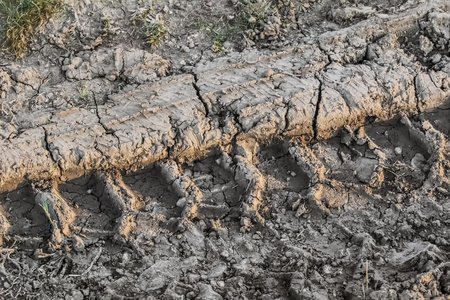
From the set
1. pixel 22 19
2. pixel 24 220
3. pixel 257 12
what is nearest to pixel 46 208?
pixel 24 220

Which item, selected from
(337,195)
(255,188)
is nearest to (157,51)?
(255,188)

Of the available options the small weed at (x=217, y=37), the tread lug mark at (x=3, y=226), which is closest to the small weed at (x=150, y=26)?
the small weed at (x=217, y=37)

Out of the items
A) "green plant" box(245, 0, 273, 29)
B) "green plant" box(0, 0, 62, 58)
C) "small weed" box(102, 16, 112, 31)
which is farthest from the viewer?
"green plant" box(245, 0, 273, 29)

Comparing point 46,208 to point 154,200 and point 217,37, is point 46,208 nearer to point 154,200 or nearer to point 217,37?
point 154,200

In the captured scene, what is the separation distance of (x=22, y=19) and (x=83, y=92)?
2.45 feet

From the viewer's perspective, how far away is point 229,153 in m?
3.34

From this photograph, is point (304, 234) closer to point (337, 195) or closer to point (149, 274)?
point (337, 195)

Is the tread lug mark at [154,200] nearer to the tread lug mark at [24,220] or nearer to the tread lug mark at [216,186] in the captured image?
the tread lug mark at [216,186]

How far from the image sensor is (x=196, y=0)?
13.1ft

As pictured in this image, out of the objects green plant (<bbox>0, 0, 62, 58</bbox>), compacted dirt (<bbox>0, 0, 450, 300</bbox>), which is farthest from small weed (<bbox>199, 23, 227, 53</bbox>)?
green plant (<bbox>0, 0, 62, 58</bbox>)

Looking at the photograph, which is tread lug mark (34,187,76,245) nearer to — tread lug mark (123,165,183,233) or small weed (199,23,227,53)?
tread lug mark (123,165,183,233)

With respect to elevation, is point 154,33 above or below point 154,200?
above

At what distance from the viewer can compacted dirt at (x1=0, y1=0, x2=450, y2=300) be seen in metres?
2.80

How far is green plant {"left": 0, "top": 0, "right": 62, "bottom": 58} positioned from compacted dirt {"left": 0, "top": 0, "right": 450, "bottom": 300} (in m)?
0.07
